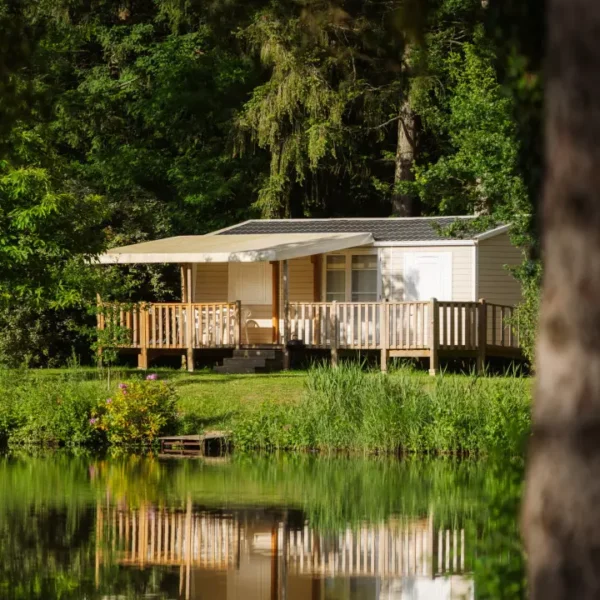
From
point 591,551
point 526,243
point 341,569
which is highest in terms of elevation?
point 526,243

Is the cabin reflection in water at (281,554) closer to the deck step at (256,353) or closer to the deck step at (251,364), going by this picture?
the deck step at (251,364)

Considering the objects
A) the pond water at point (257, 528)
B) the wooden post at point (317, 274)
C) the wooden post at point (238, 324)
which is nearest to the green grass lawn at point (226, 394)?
the pond water at point (257, 528)

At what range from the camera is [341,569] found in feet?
51.7

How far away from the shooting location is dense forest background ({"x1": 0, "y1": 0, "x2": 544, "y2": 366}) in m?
29.7

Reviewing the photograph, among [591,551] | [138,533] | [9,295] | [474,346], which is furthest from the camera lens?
[474,346]

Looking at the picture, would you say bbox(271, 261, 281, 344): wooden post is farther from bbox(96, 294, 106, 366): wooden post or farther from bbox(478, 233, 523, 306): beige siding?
bbox(478, 233, 523, 306): beige siding

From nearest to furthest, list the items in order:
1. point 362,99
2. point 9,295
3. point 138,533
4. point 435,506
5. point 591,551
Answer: point 591,551 → point 138,533 → point 435,506 → point 9,295 → point 362,99

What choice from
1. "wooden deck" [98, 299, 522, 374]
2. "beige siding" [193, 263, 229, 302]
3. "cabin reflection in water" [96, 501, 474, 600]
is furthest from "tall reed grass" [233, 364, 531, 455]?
"beige siding" [193, 263, 229, 302]

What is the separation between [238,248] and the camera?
3434cm

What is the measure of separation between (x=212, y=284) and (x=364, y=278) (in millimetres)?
3937

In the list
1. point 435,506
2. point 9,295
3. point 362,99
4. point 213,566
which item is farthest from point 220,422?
point 362,99

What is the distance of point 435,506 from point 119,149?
2427cm

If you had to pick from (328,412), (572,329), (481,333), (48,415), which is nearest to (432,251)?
(481,333)

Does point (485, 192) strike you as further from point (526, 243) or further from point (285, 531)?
point (285, 531)
